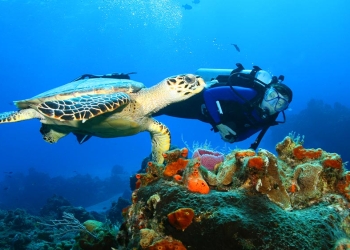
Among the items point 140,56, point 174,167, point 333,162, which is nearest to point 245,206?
point 174,167

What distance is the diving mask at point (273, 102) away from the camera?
16.0 feet

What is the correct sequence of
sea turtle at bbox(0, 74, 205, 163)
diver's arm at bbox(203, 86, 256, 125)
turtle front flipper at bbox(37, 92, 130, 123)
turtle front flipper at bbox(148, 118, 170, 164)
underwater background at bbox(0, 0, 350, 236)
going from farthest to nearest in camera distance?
1. underwater background at bbox(0, 0, 350, 236)
2. diver's arm at bbox(203, 86, 256, 125)
3. turtle front flipper at bbox(148, 118, 170, 164)
4. sea turtle at bbox(0, 74, 205, 163)
5. turtle front flipper at bbox(37, 92, 130, 123)

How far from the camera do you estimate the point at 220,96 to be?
525 cm

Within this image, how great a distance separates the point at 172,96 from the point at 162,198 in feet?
7.79

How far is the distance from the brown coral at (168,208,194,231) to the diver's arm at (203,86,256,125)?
154 inches

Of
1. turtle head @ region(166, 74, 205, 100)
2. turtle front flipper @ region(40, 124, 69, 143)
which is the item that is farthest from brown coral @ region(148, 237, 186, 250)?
turtle front flipper @ region(40, 124, 69, 143)

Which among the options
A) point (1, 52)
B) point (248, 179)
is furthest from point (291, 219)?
point (1, 52)

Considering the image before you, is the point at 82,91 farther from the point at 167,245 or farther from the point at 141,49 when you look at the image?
the point at 141,49

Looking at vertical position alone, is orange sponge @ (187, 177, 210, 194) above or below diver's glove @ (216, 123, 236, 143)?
below

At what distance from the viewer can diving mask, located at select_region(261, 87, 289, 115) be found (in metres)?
4.87

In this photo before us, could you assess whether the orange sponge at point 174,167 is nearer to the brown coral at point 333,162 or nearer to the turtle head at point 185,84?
the brown coral at point 333,162

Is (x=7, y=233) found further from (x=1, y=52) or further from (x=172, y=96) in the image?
(x=1, y=52)

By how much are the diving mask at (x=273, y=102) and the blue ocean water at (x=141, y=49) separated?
45.8 metres

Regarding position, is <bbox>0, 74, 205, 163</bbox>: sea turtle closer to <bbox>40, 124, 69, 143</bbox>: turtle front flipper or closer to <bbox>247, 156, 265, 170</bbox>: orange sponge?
<bbox>40, 124, 69, 143</bbox>: turtle front flipper
